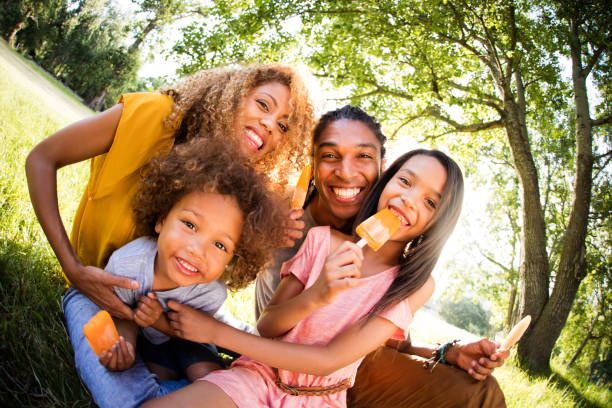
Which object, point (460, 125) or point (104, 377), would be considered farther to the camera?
point (460, 125)

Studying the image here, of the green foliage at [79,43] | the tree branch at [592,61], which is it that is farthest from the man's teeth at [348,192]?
the green foliage at [79,43]

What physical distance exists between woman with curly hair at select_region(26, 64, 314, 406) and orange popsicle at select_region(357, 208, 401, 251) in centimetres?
85

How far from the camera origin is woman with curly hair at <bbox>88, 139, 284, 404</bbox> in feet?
6.44

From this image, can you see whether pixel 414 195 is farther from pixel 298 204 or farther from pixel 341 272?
pixel 298 204

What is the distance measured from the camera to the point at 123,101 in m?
2.42

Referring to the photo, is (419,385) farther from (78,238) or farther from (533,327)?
(533,327)

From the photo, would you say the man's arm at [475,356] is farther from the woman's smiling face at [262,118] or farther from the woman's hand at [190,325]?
the woman's smiling face at [262,118]

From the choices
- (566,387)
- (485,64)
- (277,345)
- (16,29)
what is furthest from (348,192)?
(16,29)

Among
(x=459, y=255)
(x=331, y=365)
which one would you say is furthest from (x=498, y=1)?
(x=459, y=255)

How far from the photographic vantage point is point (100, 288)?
2.01 m

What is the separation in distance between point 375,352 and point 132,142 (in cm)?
205

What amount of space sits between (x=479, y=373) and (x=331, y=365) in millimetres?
1087

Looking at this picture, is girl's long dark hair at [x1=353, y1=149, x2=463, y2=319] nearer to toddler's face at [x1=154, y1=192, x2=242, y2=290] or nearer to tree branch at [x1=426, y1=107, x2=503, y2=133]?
toddler's face at [x1=154, y1=192, x2=242, y2=290]

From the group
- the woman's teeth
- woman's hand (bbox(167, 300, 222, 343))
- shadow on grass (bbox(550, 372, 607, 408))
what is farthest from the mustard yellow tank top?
shadow on grass (bbox(550, 372, 607, 408))
